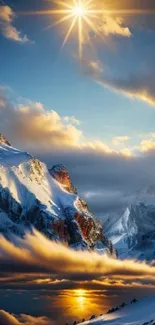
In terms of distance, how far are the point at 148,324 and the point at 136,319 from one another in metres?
7.93

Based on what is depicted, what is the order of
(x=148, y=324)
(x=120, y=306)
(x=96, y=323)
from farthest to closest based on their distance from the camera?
(x=120, y=306), (x=96, y=323), (x=148, y=324)

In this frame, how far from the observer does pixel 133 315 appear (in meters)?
91.4

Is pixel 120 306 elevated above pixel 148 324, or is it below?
above

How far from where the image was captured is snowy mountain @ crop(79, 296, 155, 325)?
8612 centimetres

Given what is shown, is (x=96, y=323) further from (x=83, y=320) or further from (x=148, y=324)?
(x=148, y=324)

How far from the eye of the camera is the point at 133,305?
9850 cm

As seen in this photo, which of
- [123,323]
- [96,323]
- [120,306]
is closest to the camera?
[123,323]

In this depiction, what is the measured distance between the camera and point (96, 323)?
95125 mm

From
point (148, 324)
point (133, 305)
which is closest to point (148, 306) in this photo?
point (133, 305)

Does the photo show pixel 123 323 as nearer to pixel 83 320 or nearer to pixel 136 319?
pixel 136 319

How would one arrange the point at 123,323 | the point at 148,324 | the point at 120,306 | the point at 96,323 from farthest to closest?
1. the point at 120,306
2. the point at 96,323
3. the point at 123,323
4. the point at 148,324

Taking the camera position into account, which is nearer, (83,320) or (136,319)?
(136,319)

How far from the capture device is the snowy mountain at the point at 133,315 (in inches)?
3391

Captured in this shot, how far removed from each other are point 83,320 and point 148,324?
86.0 ft
